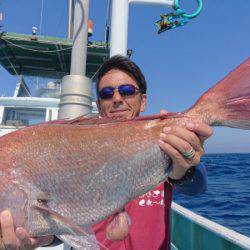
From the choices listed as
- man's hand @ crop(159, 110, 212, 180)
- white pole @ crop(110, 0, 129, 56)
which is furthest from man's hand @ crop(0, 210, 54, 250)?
white pole @ crop(110, 0, 129, 56)

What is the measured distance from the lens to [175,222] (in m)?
5.76

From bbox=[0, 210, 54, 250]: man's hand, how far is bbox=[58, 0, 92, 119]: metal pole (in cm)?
125

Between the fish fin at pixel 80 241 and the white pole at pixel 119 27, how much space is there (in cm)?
251

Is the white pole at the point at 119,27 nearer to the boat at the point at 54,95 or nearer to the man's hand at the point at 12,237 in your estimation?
the boat at the point at 54,95

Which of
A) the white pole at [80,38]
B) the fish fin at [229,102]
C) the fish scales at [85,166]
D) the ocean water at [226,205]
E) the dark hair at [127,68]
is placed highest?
the white pole at [80,38]

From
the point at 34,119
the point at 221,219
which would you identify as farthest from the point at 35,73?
the point at 221,219

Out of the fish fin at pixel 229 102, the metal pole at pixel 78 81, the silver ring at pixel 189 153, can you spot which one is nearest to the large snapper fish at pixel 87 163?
the fish fin at pixel 229 102

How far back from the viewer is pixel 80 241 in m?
2.20

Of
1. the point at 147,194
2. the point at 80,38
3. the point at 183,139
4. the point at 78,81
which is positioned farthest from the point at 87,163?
the point at 80,38

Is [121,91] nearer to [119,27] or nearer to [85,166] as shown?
[85,166]

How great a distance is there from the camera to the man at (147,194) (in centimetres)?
217

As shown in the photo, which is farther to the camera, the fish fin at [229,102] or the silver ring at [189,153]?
the silver ring at [189,153]

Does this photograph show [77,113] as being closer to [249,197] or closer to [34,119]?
[34,119]

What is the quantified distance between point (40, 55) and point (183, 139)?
37.4 ft
